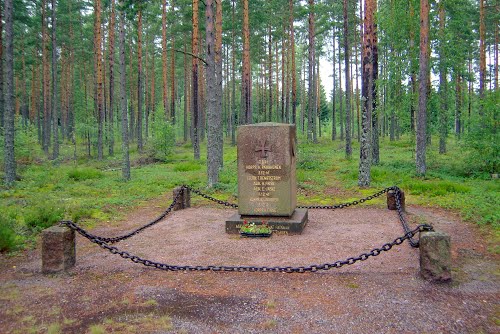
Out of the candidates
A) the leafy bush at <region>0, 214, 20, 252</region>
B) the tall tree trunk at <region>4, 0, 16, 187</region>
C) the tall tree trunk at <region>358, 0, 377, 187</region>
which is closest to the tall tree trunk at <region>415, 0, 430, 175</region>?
the tall tree trunk at <region>358, 0, 377, 187</region>

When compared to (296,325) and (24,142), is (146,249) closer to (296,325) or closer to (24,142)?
(296,325)

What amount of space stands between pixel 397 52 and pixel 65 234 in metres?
17.2

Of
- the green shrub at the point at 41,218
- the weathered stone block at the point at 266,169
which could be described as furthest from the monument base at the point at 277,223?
the green shrub at the point at 41,218

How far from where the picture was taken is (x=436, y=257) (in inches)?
204

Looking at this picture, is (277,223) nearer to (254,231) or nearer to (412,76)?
(254,231)

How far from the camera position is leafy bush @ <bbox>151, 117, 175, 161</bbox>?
23634mm

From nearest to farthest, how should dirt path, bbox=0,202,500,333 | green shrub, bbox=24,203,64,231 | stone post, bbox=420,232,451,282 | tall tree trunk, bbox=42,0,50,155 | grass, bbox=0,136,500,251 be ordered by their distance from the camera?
dirt path, bbox=0,202,500,333 < stone post, bbox=420,232,451,282 < green shrub, bbox=24,203,64,231 < grass, bbox=0,136,500,251 < tall tree trunk, bbox=42,0,50,155

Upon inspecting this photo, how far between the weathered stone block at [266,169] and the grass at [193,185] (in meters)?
3.52

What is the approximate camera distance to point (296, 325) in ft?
13.3

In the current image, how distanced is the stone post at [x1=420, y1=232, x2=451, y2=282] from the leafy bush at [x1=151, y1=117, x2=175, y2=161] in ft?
66.1

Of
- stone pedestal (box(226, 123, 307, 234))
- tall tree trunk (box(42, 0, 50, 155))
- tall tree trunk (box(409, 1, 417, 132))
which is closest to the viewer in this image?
stone pedestal (box(226, 123, 307, 234))

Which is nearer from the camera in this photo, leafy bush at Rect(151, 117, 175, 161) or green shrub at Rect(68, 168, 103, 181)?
green shrub at Rect(68, 168, 103, 181)

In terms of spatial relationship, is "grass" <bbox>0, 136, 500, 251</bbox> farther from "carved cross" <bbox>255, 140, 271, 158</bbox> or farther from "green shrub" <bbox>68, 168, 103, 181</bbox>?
"carved cross" <bbox>255, 140, 271, 158</bbox>

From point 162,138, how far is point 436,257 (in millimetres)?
20858
